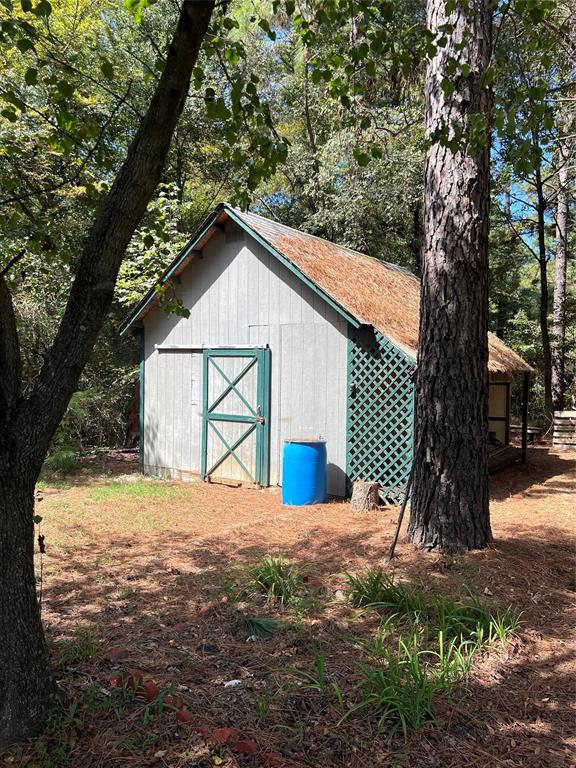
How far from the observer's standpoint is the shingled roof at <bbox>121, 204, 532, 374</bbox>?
27.2ft

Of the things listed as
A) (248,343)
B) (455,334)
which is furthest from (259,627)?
(248,343)

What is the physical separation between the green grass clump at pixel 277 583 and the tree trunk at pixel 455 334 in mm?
1324

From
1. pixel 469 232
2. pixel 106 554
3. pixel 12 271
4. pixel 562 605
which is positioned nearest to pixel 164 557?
pixel 106 554

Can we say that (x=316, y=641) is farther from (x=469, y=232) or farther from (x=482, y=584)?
(x=469, y=232)

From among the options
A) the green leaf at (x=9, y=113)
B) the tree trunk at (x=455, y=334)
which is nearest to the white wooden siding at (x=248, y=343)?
the tree trunk at (x=455, y=334)

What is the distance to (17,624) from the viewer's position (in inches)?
94.7

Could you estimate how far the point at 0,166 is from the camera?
19.4 ft

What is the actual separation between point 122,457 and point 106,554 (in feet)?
24.4

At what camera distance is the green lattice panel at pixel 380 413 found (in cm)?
781

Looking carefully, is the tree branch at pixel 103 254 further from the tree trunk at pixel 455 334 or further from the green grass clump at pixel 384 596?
the tree trunk at pixel 455 334

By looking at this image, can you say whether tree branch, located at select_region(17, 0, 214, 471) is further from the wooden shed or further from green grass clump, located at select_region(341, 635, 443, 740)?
the wooden shed

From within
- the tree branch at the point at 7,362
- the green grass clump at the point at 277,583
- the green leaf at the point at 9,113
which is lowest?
the green grass clump at the point at 277,583

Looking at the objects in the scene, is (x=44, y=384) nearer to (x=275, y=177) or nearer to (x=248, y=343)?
(x=248, y=343)

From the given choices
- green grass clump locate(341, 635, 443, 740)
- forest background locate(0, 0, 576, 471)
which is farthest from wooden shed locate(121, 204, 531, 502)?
green grass clump locate(341, 635, 443, 740)
